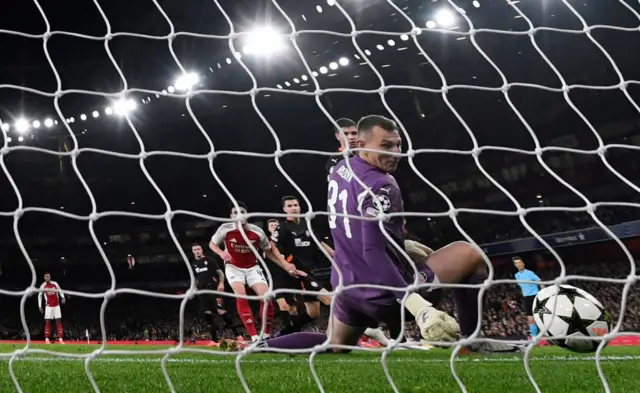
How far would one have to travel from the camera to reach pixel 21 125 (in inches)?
571

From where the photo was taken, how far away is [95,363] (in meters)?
3.23

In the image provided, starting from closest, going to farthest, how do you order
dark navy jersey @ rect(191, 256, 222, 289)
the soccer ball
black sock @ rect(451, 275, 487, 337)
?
black sock @ rect(451, 275, 487, 337) < the soccer ball < dark navy jersey @ rect(191, 256, 222, 289)

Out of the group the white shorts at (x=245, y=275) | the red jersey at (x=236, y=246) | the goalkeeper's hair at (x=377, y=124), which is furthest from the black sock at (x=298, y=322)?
the goalkeeper's hair at (x=377, y=124)

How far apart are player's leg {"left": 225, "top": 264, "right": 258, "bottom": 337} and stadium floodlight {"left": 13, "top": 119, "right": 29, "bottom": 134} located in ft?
35.9

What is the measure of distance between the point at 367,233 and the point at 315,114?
11248 millimetres

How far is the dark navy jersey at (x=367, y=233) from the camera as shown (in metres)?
2.79

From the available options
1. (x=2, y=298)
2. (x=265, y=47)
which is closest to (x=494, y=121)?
(x=265, y=47)

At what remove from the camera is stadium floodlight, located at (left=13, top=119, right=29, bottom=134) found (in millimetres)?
14398

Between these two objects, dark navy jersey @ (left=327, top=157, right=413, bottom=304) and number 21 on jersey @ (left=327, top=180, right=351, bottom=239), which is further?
number 21 on jersey @ (left=327, top=180, right=351, bottom=239)

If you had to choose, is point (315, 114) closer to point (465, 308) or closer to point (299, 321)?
point (299, 321)

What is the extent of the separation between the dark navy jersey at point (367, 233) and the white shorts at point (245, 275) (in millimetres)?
2300

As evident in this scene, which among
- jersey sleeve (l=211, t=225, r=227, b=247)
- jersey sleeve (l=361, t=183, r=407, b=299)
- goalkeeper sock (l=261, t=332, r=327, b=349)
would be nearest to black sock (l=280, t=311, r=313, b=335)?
jersey sleeve (l=211, t=225, r=227, b=247)

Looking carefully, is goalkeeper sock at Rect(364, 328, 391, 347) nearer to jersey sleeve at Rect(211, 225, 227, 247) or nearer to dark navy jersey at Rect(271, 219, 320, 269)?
dark navy jersey at Rect(271, 219, 320, 269)

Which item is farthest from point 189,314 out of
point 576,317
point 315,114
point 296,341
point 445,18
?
point 576,317
